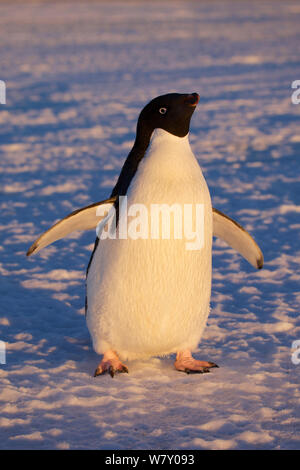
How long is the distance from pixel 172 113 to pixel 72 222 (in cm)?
62

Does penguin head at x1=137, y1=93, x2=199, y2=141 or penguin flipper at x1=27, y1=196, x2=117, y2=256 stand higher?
penguin head at x1=137, y1=93, x2=199, y2=141

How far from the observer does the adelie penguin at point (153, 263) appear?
236 centimetres

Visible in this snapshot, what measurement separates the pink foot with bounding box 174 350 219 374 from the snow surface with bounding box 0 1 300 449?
4 centimetres

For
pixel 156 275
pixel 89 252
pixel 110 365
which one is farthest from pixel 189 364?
pixel 89 252

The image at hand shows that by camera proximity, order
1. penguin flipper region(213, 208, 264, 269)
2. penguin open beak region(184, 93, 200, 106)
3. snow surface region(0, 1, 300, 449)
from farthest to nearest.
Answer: penguin flipper region(213, 208, 264, 269) < penguin open beak region(184, 93, 200, 106) < snow surface region(0, 1, 300, 449)

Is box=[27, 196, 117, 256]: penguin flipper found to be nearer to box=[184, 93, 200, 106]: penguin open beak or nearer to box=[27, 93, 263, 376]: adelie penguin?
box=[27, 93, 263, 376]: adelie penguin

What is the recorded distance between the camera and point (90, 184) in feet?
18.9

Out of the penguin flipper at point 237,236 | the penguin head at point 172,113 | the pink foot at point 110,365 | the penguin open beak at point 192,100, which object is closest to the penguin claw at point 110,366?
the pink foot at point 110,365

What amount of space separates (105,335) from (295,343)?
36.2 inches

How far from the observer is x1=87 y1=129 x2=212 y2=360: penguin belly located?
236cm

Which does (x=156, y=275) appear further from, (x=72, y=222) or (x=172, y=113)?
(x=172, y=113)

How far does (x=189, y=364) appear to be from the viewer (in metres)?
2.58

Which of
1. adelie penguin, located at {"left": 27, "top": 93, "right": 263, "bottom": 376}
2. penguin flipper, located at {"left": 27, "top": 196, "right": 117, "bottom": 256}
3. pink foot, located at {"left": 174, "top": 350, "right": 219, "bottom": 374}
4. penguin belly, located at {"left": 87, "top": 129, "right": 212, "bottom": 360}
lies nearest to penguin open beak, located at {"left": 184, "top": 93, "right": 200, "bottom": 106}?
adelie penguin, located at {"left": 27, "top": 93, "right": 263, "bottom": 376}

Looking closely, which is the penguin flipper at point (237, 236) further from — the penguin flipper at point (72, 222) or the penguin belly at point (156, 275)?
the penguin flipper at point (72, 222)
